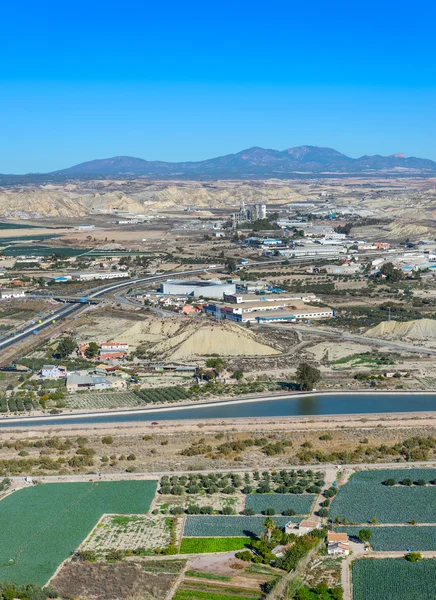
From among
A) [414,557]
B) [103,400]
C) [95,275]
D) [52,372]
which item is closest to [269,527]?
[414,557]

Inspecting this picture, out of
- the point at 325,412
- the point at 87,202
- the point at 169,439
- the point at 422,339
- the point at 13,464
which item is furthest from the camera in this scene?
the point at 87,202

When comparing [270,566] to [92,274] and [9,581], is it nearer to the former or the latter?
[9,581]

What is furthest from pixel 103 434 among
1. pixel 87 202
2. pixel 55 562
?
pixel 87 202

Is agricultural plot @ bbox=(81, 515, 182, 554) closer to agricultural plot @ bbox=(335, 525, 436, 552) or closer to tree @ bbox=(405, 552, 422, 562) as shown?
agricultural plot @ bbox=(335, 525, 436, 552)

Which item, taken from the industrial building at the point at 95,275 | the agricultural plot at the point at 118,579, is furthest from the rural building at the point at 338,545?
the industrial building at the point at 95,275

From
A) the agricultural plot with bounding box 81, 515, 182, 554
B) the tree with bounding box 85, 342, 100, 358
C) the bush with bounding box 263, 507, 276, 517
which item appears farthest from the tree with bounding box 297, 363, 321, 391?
the agricultural plot with bounding box 81, 515, 182, 554

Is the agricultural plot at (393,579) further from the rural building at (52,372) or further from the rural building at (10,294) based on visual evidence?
the rural building at (10,294)
